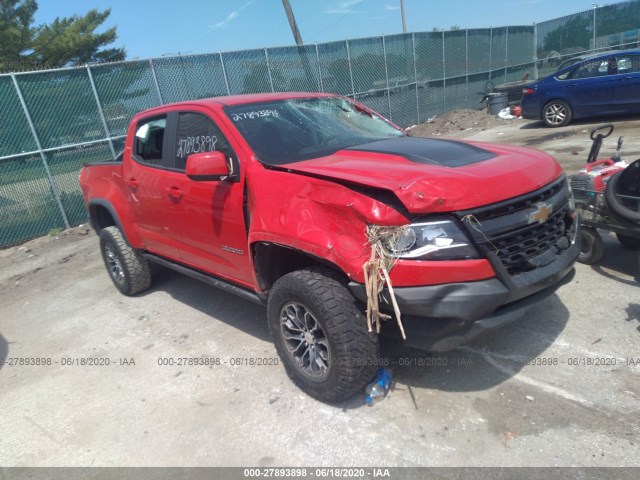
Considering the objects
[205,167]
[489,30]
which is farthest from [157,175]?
[489,30]

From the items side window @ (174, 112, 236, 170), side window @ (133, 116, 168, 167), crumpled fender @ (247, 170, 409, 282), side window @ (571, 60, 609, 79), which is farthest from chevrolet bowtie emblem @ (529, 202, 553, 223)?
side window @ (571, 60, 609, 79)

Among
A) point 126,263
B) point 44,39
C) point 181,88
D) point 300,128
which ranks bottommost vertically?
point 126,263

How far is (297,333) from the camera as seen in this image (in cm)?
311

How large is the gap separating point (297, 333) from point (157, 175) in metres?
2.05

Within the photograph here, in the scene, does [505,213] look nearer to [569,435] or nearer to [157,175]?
[569,435]

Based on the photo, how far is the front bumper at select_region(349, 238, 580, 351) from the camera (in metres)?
2.47

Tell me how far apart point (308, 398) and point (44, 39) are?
1336 inches

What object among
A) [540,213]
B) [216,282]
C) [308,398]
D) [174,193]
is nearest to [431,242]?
[540,213]

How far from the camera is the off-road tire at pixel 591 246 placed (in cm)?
432

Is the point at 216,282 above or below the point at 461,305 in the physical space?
below

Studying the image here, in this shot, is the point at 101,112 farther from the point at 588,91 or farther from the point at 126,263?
the point at 588,91

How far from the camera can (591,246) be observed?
4.36 metres

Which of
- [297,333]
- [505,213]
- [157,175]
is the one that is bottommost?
[297,333]

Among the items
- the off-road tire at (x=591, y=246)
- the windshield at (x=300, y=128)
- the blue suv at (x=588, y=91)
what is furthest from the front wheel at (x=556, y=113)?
the windshield at (x=300, y=128)
